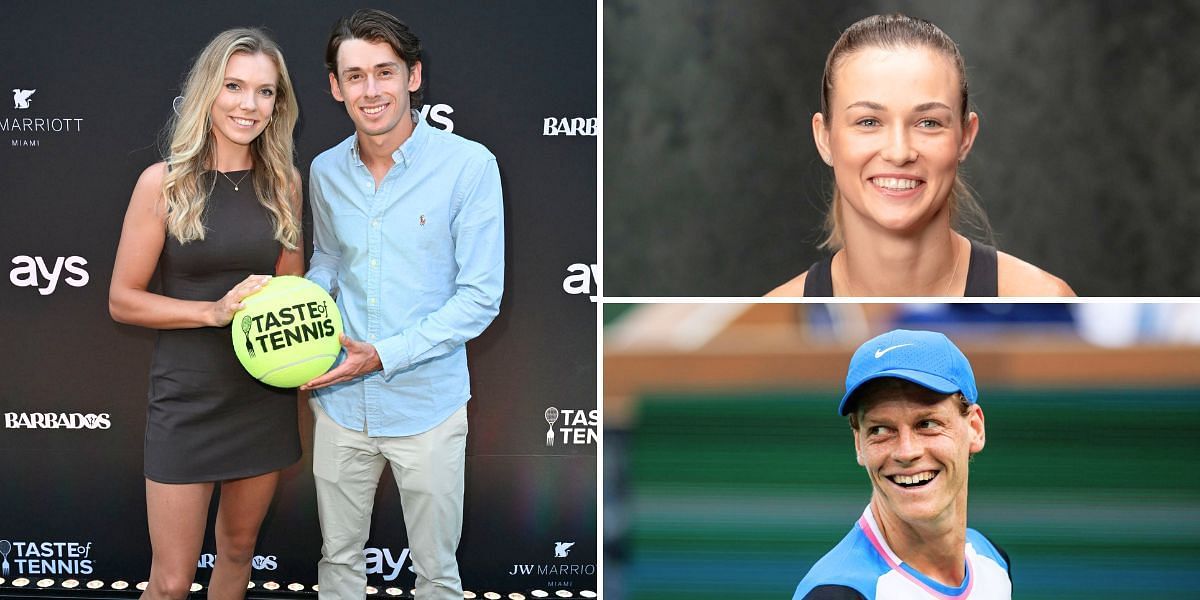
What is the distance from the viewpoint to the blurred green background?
79.4 inches

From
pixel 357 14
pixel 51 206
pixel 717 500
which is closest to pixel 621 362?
pixel 717 500

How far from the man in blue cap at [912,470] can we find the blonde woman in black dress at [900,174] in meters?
0.15

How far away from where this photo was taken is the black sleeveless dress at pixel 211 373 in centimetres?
270

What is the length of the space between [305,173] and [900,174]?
203 cm

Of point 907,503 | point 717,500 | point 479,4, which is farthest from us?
point 479,4

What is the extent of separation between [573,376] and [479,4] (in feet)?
3.84

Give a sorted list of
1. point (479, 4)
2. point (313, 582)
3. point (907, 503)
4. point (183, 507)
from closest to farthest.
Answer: point (907, 503)
point (183, 507)
point (479, 4)
point (313, 582)

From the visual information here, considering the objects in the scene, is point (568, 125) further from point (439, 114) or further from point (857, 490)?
point (857, 490)

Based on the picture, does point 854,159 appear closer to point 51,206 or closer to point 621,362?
point 621,362

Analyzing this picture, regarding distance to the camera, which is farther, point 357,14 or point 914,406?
point 357,14

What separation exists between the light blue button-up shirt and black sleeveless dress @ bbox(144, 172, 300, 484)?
0.19m

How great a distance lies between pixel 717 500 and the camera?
82.7 inches

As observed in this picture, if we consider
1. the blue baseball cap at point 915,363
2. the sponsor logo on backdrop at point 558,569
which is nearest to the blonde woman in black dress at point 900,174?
the blue baseball cap at point 915,363

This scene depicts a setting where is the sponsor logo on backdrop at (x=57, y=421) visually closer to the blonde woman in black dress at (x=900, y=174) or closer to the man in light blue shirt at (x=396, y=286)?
the man in light blue shirt at (x=396, y=286)
